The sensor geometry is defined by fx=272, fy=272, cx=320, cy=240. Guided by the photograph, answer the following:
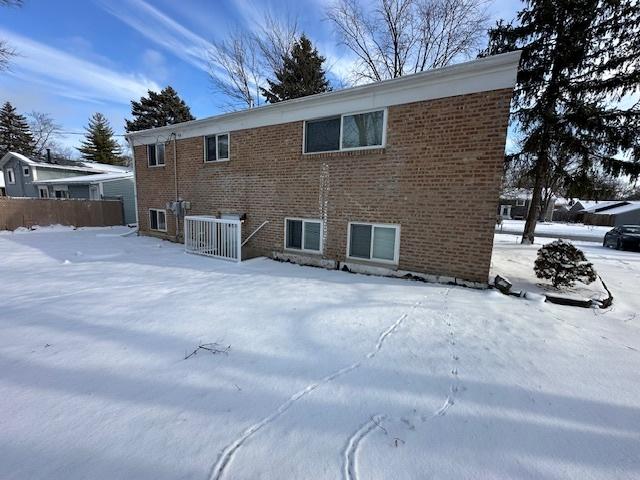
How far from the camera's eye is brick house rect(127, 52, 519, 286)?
5.29 metres

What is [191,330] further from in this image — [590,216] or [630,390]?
[590,216]

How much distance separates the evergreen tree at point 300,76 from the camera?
1762cm

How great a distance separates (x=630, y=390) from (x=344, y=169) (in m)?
5.68

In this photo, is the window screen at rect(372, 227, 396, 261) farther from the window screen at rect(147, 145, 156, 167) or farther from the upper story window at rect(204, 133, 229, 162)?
the window screen at rect(147, 145, 156, 167)

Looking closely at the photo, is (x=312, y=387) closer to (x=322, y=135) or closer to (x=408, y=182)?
(x=408, y=182)

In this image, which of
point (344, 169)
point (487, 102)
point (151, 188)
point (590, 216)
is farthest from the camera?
point (590, 216)

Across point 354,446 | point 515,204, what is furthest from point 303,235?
point 515,204

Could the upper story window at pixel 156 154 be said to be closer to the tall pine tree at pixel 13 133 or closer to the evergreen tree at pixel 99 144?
the evergreen tree at pixel 99 144

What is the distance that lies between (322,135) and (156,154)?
775cm

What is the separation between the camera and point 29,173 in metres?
21.4

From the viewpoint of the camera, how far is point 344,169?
6.69 m

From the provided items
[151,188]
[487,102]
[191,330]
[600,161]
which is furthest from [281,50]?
[191,330]

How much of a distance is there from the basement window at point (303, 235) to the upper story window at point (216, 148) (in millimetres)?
3326

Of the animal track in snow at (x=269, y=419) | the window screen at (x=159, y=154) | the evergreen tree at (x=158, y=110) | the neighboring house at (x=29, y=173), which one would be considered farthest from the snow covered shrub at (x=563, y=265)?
the evergreen tree at (x=158, y=110)
